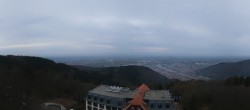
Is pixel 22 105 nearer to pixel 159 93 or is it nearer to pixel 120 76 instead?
pixel 159 93

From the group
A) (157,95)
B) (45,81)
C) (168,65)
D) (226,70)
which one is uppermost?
(168,65)

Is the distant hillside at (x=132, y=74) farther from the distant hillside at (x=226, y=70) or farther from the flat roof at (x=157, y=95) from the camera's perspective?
the flat roof at (x=157, y=95)

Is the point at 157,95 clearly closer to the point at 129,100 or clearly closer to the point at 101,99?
the point at 129,100

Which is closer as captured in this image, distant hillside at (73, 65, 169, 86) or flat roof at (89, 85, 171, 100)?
flat roof at (89, 85, 171, 100)

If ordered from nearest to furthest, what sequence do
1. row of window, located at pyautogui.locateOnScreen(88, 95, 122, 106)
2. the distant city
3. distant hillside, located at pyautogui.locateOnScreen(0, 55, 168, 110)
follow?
distant hillside, located at pyautogui.locateOnScreen(0, 55, 168, 110)
row of window, located at pyautogui.locateOnScreen(88, 95, 122, 106)
the distant city

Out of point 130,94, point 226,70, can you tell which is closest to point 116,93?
point 130,94

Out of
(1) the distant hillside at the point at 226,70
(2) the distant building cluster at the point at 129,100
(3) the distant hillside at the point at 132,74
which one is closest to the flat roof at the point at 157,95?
(2) the distant building cluster at the point at 129,100

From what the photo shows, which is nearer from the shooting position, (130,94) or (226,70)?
(130,94)

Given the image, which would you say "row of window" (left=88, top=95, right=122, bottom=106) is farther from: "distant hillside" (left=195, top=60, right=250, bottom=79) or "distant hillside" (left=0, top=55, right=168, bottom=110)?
"distant hillside" (left=195, top=60, right=250, bottom=79)

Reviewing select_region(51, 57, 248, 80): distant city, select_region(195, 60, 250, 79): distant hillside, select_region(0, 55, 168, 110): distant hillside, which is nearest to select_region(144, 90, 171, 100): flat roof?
select_region(0, 55, 168, 110): distant hillside
